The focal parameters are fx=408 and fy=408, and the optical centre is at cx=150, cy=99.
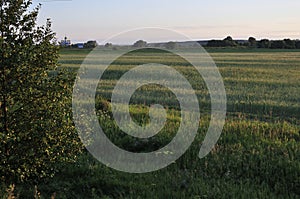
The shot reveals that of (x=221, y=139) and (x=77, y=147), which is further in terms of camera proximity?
(x=221, y=139)

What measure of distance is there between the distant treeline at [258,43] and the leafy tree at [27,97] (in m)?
90.1

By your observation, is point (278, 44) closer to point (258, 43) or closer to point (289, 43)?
point (289, 43)

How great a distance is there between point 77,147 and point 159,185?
1541 mm

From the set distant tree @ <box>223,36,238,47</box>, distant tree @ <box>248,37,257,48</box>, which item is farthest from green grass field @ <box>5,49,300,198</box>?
distant tree @ <box>223,36,238,47</box>

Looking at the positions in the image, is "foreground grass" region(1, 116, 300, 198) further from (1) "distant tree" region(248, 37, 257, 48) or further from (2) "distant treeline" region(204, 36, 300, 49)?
(1) "distant tree" region(248, 37, 257, 48)

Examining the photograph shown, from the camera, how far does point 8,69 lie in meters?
6.06

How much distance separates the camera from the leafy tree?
616 cm

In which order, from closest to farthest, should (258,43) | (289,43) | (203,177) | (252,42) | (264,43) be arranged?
1. (203,177)
2. (289,43)
3. (264,43)
4. (258,43)
5. (252,42)

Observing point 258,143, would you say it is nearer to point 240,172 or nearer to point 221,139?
point 221,139

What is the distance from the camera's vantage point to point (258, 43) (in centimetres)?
9800

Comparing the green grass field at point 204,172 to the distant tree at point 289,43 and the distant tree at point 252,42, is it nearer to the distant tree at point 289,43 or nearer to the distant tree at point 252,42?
the distant tree at point 289,43

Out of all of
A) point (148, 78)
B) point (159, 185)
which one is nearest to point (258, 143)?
point (159, 185)

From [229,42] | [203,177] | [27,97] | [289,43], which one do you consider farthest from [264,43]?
[27,97]

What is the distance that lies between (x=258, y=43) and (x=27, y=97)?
96828 mm
